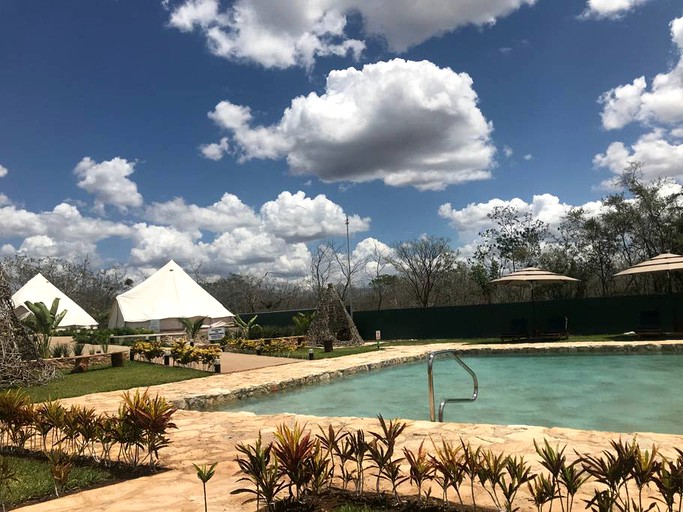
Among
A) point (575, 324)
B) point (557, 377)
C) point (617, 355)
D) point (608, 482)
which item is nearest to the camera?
point (608, 482)

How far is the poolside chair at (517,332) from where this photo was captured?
698 inches

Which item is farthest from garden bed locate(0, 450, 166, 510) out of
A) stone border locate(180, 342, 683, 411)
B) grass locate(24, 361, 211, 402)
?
grass locate(24, 361, 211, 402)

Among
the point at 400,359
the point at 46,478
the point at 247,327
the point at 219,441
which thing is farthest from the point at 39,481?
the point at 247,327

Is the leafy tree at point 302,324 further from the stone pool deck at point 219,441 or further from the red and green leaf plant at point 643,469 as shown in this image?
the red and green leaf plant at point 643,469

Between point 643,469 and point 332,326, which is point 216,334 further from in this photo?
point 643,469

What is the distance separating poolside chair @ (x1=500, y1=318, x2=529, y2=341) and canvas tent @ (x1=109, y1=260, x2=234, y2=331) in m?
14.3

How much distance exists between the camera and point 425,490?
3770mm

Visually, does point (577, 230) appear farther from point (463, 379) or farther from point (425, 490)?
point (425, 490)

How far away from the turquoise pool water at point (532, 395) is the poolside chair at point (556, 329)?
288 centimetres

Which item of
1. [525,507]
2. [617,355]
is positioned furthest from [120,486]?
[617,355]

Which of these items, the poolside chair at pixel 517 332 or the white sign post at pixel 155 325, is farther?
the white sign post at pixel 155 325

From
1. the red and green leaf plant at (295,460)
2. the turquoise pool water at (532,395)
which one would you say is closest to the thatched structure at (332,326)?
the turquoise pool water at (532,395)

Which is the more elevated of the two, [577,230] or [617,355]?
[577,230]

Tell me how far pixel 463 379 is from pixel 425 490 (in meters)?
9.79
